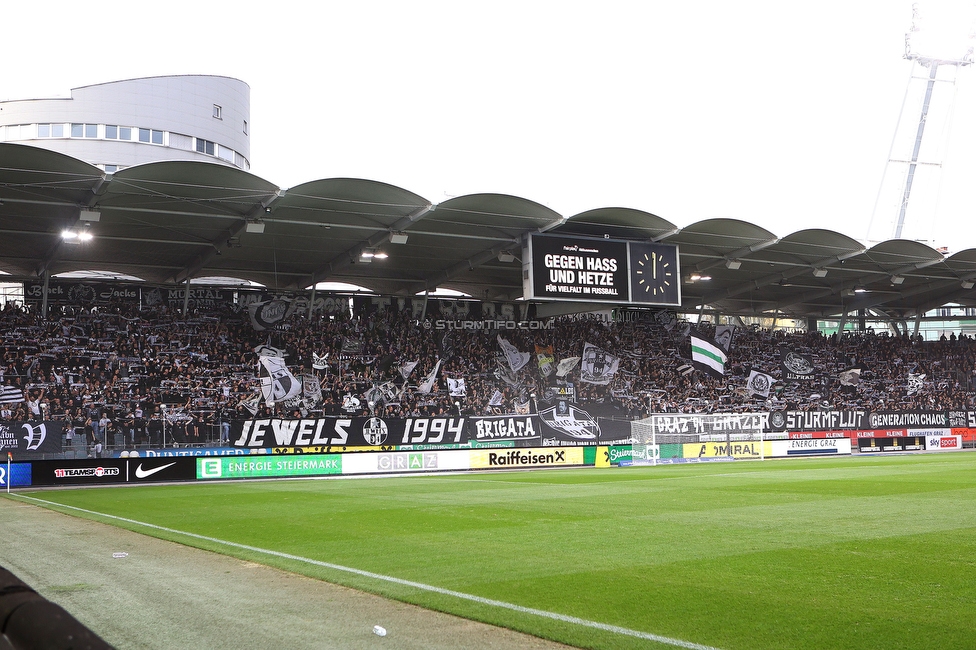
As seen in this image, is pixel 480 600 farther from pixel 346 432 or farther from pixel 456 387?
pixel 456 387

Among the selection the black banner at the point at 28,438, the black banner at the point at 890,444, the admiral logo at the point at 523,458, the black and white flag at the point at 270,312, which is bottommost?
the black banner at the point at 890,444

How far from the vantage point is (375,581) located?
29.3 feet

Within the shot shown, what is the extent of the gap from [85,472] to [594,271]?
19.5 meters

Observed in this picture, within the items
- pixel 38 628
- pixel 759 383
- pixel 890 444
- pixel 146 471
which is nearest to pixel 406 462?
pixel 146 471

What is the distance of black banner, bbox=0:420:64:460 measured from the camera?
29609 millimetres

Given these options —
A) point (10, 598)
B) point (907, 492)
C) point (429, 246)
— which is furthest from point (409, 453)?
point (10, 598)

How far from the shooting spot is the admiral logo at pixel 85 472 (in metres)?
28.6

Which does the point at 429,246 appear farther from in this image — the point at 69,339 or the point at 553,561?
the point at 553,561

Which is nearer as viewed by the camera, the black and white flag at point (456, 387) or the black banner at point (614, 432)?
the black banner at point (614, 432)

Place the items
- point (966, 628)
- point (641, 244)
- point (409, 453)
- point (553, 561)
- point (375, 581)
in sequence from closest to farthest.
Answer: point (966, 628) < point (375, 581) < point (553, 561) < point (409, 453) < point (641, 244)

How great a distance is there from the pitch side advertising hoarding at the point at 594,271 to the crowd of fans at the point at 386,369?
837cm

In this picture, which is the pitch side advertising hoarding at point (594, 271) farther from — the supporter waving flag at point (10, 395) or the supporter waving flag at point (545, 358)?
the supporter waving flag at point (10, 395)

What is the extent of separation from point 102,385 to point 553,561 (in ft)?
98.3

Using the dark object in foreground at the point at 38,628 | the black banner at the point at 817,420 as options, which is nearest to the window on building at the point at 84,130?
the black banner at the point at 817,420
